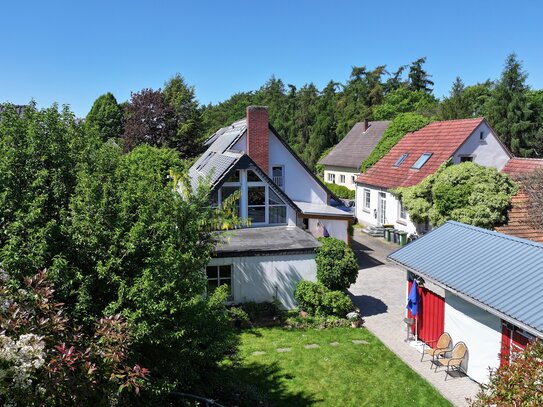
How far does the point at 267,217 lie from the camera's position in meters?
21.6

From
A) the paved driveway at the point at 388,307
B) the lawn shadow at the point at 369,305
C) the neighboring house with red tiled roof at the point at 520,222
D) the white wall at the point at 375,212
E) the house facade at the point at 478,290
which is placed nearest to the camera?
the house facade at the point at 478,290

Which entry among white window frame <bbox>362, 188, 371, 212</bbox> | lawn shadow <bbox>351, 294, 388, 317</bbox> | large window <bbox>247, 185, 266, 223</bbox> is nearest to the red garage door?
lawn shadow <bbox>351, 294, 388, 317</bbox>

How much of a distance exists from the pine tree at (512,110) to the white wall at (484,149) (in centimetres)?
1942

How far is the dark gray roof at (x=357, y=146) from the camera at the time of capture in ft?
152

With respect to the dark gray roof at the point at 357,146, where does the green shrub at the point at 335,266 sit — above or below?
below

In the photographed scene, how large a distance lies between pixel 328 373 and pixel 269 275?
17.6ft

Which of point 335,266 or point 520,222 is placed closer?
point 335,266

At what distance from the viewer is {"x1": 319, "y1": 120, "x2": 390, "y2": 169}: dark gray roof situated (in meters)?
46.2

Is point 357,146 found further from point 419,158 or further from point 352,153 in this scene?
point 419,158

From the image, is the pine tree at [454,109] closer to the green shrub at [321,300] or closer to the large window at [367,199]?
the large window at [367,199]

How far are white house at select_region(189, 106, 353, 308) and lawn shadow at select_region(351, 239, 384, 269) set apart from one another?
1739 mm

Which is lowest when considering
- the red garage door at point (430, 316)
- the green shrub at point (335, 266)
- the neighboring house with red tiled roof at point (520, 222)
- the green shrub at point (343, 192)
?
the red garage door at point (430, 316)

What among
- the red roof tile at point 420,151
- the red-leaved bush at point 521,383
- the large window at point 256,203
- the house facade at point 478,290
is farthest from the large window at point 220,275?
the red roof tile at point 420,151

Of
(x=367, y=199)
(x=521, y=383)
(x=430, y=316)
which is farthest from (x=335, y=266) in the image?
(x=367, y=199)
